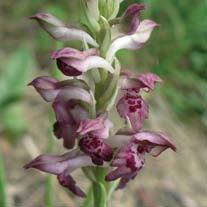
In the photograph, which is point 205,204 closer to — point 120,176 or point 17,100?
point 17,100

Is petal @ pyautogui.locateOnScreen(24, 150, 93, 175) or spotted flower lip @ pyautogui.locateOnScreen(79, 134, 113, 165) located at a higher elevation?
spotted flower lip @ pyautogui.locateOnScreen(79, 134, 113, 165)

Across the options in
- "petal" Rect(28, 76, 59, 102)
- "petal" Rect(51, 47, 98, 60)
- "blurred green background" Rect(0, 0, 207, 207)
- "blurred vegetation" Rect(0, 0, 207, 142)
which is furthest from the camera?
"blurred vegetation" Rect(0, 0, 207, 142)

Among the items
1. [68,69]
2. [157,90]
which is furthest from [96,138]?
[157,90]

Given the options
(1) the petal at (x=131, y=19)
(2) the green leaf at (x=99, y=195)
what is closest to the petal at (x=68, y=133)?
(2) the green leaf at (x=99, y=195)

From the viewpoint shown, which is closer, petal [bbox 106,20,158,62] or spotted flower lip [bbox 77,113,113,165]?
spotted flower lip [bbox 77,113,113,165]

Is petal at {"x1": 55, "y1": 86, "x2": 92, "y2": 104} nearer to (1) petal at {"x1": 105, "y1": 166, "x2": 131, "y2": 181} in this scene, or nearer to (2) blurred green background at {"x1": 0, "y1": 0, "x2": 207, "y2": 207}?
(1) petal at {"x1": 105, "y1": 166, "x2": 131, "y2": 181}

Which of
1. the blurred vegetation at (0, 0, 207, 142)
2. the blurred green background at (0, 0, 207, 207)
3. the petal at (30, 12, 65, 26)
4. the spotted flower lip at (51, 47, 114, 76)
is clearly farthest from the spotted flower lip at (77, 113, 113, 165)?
the blurred vegetation at (0, 0, 207, 142)

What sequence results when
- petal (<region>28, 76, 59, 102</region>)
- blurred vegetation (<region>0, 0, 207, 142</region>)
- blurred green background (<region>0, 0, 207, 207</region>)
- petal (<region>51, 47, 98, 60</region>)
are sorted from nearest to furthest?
petal (<region>51, 47, 98, 60</region>) → petal (<region>28, 76, 59, 102</region>) → blurred green background (<region>0, 0, 207, 207</region>) → blurred vegetation (<region>0, 0, 207, 142</region>)
